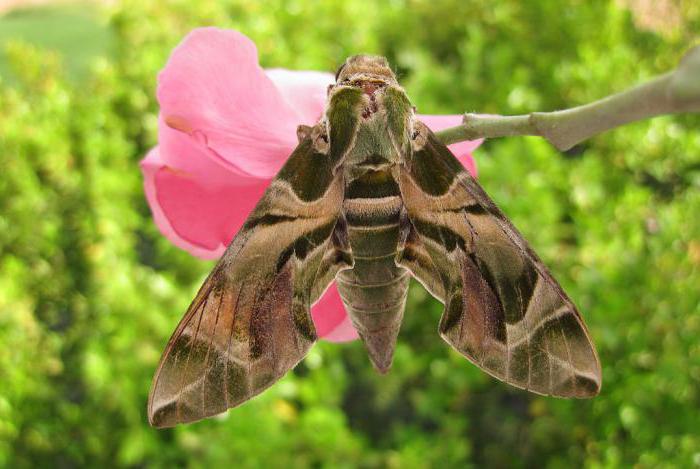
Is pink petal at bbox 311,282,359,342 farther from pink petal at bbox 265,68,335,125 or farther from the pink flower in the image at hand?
pink petal at bbox 265,68,335,125

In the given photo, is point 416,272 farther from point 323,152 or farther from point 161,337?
point 161,337

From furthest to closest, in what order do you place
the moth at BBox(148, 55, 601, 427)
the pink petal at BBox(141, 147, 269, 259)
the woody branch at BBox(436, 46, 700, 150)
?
the pink petal at BBox(141, 147, 269, 259)
the moth at BBox(148, 55, 601, 427)
the woody branch at BBox(436, 46, 700, 150)

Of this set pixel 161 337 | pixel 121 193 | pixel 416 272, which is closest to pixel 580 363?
pixel 416 272

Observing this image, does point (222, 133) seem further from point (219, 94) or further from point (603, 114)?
point (603, 114)

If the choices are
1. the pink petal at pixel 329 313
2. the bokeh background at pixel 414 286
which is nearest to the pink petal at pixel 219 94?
the pink petal at pixel 329 313

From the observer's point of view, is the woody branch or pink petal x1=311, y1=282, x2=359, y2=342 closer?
the woody branch

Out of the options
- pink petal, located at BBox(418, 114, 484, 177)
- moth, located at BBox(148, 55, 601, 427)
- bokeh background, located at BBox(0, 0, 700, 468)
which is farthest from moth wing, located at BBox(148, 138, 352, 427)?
bokeh background, located at BBox(0, 0, 700, 468)
